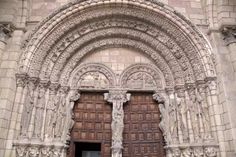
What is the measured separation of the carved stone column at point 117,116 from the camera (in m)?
5.30

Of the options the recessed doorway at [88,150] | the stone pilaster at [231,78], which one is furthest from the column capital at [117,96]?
the stone pilaster at [231,78]

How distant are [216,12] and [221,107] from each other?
2.30 meters

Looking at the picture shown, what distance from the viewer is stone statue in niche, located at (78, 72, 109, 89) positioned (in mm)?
5938

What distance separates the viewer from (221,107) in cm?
500

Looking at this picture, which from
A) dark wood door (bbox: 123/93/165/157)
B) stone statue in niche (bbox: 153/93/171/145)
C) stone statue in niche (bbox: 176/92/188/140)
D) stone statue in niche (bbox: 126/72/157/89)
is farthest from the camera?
stone statue in niche (bbox: 126/72/157/89)

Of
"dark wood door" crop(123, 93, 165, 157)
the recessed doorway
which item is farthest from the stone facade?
the recessed doorway

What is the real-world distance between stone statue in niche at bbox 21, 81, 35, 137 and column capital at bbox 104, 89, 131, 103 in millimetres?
1670

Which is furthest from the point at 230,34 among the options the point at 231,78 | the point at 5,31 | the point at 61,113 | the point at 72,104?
the point at 5,31

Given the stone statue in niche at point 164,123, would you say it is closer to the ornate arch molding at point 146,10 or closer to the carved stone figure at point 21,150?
the ornate arch molding at point 146,10

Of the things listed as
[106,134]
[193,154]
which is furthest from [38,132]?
[193,154]

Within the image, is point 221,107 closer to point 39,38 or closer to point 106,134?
point 106,134

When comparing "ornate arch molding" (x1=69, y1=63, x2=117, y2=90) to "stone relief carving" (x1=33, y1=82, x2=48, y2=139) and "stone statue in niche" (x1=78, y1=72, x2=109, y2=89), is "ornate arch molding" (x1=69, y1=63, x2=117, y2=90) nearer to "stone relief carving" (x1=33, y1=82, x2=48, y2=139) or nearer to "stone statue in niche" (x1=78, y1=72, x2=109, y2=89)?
"stone statue in niche" (x1=78, y1=72, x2=109, y2=89)

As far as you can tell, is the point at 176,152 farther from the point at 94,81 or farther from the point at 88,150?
the point at 94,81

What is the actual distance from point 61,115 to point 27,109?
0.75 m
